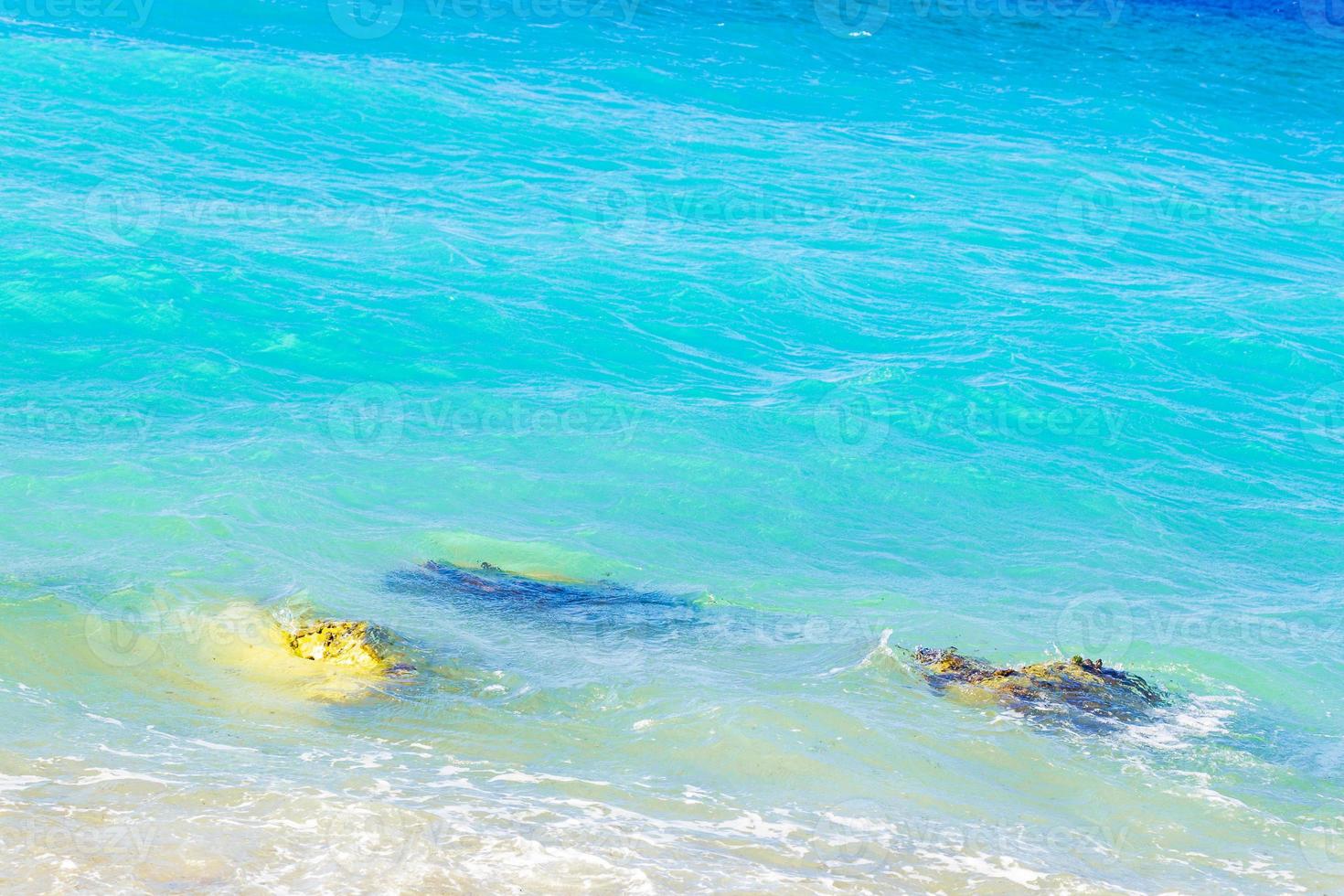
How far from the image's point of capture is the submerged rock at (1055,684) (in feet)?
36.0

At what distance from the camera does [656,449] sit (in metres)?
16.2

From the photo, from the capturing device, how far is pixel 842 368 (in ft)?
61.1

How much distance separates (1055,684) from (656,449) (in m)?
6.48

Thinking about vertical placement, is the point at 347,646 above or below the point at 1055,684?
below

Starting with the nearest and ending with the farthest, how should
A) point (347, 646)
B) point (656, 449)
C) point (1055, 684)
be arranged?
point (347, 646), point (1055, 684), point (656, 449)

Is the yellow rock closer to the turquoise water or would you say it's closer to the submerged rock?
the turquoise water

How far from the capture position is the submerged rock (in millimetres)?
10977

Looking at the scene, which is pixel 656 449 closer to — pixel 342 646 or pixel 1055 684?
pixel 342 646

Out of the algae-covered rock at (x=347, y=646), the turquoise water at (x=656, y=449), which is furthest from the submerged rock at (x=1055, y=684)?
the algae-covered rock at (x=347, y=646)

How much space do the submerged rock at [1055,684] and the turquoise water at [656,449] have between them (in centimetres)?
37

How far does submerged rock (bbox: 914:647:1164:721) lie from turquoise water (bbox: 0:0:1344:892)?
0.37 meters

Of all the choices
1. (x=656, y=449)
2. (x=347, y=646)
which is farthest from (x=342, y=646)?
(x=656, y=449)

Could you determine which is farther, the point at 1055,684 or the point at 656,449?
the point at 656,449

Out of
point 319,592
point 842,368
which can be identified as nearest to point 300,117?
point 842,368
